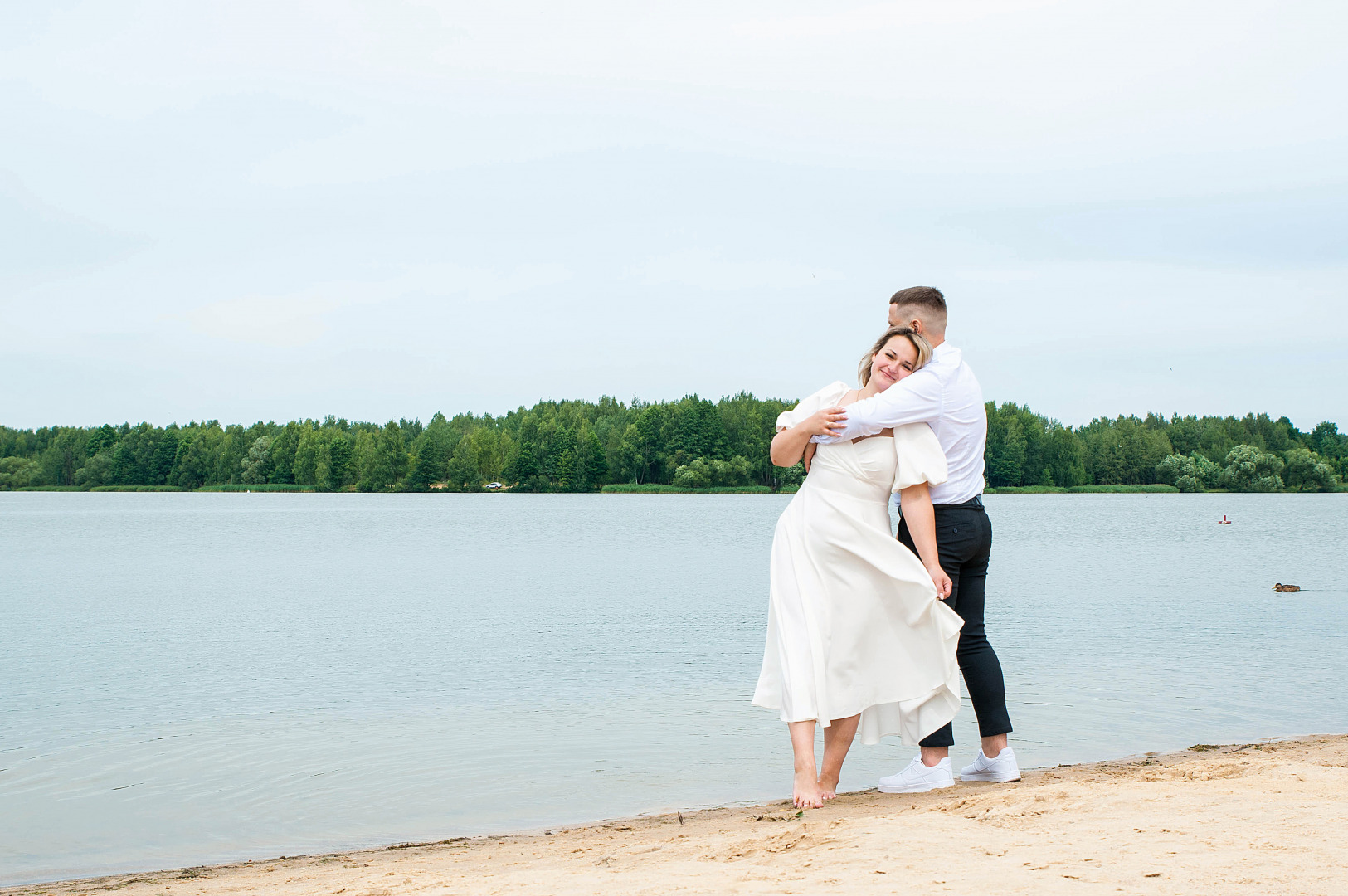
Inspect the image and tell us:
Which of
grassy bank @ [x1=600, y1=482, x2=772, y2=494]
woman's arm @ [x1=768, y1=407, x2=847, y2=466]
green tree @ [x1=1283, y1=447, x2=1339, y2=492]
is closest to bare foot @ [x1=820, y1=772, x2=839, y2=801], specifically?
woman's arm @ [x1=768, y1=407, x2=847, y2=466]

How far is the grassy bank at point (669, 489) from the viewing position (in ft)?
326

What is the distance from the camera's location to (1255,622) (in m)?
15.1

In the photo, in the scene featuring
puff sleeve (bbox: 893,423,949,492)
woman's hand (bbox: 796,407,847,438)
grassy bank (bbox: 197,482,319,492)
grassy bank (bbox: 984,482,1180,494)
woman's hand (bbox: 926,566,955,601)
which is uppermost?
woman's hand (bbox: 796,407,847,438)

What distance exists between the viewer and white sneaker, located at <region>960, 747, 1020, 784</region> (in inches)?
209

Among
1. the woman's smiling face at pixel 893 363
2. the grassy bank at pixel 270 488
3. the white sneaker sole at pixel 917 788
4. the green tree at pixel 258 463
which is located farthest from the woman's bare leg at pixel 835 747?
the green tree at pixel 258 463

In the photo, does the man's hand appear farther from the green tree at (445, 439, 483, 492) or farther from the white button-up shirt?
the green tree at (445, 439, 483, 492)

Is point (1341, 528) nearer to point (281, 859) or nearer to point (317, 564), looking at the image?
point (317, 564)

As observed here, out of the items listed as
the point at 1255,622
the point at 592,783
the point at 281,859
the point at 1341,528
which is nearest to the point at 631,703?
the point at 592,783

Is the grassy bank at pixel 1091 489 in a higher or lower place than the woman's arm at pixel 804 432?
lower

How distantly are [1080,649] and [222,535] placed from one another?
33.8 m

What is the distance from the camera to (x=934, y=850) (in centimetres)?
360

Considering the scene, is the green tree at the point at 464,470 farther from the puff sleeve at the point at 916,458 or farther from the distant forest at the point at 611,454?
the puff sleeve at the point at 916,458

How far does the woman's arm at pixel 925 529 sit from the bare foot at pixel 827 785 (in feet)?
3.27

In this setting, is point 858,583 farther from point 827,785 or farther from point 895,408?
point 827,785
